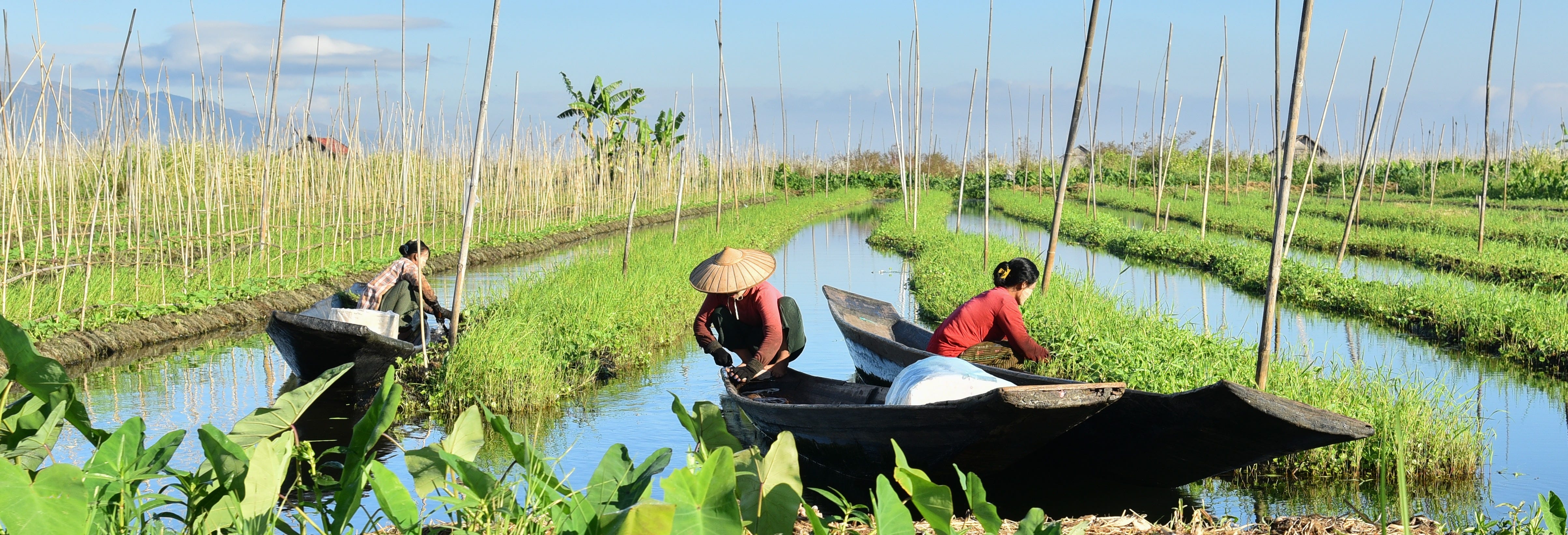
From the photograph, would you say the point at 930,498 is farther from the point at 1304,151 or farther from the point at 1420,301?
the point at 1304,151

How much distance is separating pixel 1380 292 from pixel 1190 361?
17.6 feet

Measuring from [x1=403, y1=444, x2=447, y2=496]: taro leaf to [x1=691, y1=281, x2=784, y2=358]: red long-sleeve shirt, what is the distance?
3.85 m

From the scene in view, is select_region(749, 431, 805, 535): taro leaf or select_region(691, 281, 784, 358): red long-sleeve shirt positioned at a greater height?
select_region(749, 431, 805, 535): taro leaf

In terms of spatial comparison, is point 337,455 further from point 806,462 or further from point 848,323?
point 848,323

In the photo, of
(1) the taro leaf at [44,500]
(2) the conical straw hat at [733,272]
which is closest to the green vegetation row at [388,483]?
(1) the taro leaf at [44,500]

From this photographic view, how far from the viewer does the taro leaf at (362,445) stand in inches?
81.0

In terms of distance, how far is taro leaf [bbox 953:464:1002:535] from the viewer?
6.62 ft

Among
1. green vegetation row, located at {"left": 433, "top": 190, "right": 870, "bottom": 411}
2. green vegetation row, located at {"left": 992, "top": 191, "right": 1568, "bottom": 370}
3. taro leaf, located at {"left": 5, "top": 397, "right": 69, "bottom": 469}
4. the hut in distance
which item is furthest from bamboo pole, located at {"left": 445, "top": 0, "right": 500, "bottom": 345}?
the hut in distance

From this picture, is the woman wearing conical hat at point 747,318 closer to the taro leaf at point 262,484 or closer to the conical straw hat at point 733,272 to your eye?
the conical straw hat at point 733,272

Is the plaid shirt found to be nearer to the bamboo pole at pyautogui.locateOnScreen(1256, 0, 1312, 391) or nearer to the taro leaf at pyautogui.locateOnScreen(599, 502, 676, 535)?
the bamboo pole at pyautogui.locateOnScreen(1256, 0, 1312, 391)

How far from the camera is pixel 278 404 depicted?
6.96ft

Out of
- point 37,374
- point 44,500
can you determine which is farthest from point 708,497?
point 37,374

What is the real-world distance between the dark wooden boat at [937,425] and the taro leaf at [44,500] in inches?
102

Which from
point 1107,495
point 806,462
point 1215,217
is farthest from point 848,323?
point 1215,217
